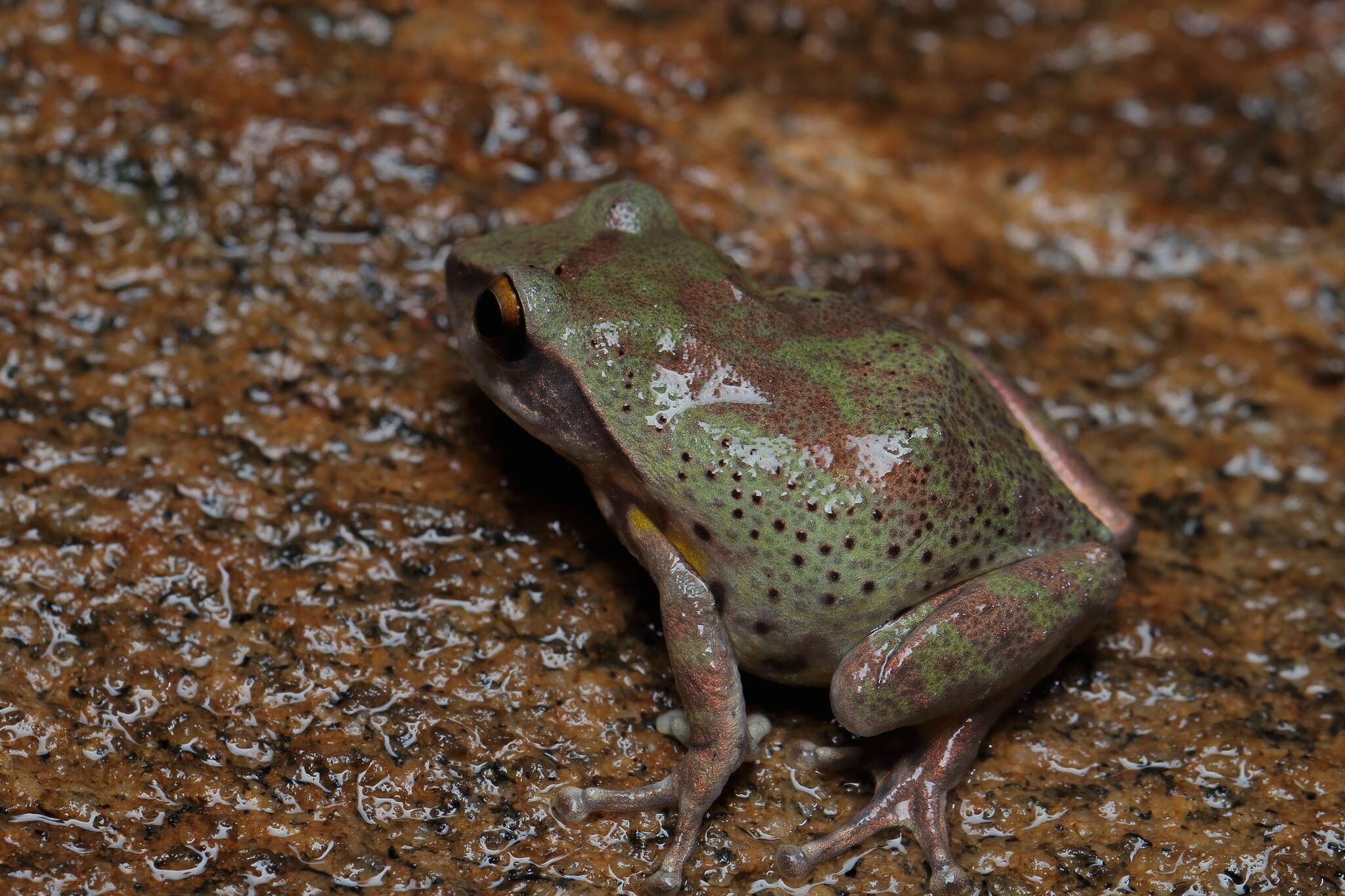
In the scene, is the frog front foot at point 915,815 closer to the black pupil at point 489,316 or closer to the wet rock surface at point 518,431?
the wet rock surface at point 518,431

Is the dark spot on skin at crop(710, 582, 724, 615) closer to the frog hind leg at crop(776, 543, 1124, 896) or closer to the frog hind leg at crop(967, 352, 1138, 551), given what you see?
the frog hind leg at crop(776, 543, 1124, 896)

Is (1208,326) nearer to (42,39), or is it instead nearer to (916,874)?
(916,874)

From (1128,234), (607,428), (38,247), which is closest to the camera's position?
(607,428)

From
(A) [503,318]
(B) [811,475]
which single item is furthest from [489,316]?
(B) [811,475]

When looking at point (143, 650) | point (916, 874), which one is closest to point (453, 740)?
point (143, 650)

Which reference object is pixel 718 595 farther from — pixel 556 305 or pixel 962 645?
pixel 556 305
